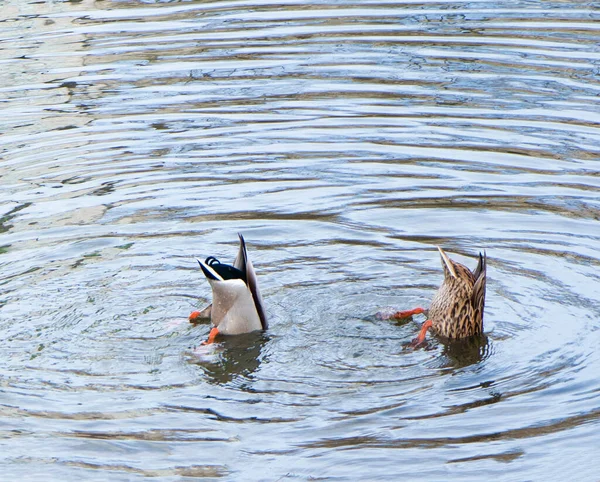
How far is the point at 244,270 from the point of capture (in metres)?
A: 7.38

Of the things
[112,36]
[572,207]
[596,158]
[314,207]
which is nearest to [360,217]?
[314,207]

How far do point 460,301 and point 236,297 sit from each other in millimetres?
1485

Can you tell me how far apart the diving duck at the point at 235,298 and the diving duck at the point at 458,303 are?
109 cm

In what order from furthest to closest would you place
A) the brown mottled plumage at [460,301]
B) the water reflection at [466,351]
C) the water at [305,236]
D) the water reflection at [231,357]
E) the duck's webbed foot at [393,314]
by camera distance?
the duck's webbed foot at [393,314], the brown mottled plumage at [460,301], the water reflection at [466,351], the water reflection at [231,357], the water at [305,236]

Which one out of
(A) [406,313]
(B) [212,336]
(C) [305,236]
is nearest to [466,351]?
(A) [406,313]

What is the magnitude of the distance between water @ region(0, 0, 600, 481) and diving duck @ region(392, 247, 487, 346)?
0.38 feet

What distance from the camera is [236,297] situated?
740 centimetres

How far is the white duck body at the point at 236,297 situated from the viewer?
24.0 ft

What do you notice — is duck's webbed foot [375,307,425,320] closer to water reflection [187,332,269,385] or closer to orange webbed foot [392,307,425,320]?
orange webbed foot [392,307,425,320]

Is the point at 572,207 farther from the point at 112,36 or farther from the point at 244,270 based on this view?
the point at 112,36

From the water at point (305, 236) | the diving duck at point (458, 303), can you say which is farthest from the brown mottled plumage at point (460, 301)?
the water at point (305, 236)

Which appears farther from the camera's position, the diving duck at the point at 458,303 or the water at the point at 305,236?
the diving duck at the point at 458,303

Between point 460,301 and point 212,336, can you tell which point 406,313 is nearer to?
point 460,301

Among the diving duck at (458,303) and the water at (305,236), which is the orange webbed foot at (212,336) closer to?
the water at (305,236)
